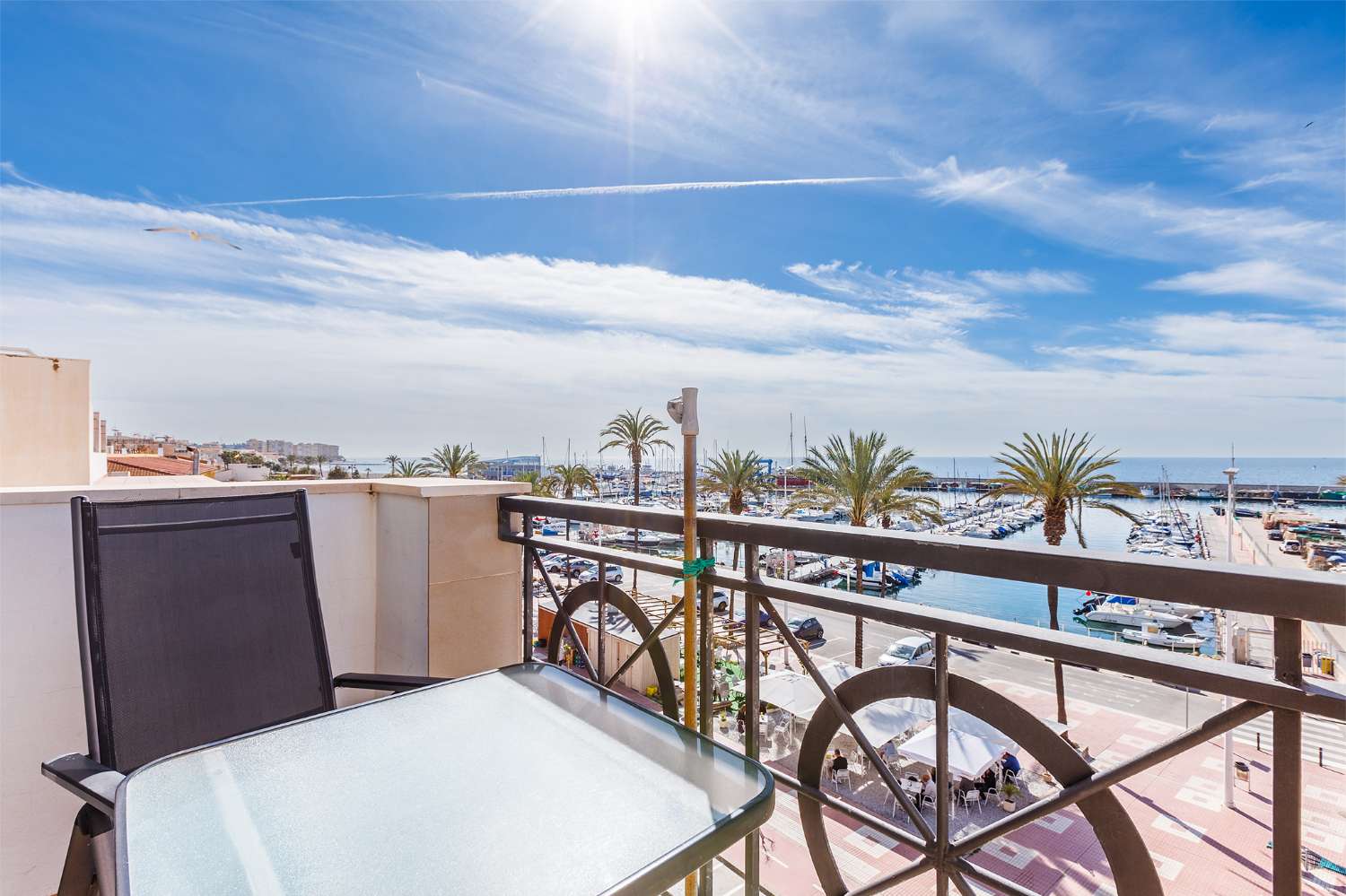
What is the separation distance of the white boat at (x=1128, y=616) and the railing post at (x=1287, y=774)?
2477cm

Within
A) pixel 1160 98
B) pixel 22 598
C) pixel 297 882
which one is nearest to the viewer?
pixel 297 882

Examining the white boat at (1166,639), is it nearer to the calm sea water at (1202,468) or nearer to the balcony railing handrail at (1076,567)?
the balcony railing handrail at (1076,567)

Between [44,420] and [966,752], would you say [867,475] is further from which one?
[44,420]

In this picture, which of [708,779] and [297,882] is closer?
[297,882]

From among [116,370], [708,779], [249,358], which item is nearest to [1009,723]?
[708,779]

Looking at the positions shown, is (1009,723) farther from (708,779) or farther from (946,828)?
(708,779)

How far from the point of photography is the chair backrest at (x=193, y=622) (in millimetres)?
1594

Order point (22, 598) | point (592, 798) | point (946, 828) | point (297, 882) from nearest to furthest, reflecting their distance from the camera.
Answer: point (297, 882)
point (592, 798)
point (946, 828)
point (22, 598)

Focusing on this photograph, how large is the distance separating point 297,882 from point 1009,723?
1.19m

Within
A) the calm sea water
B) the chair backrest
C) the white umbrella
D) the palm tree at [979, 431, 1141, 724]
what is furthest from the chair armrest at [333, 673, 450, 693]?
the calm sea water

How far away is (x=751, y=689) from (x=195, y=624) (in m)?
1.60

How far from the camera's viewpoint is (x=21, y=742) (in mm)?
1914

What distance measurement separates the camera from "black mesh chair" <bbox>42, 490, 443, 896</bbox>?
5.23 ft

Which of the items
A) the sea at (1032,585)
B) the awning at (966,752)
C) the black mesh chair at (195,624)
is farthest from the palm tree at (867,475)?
the black mesh chair at (195,624)
